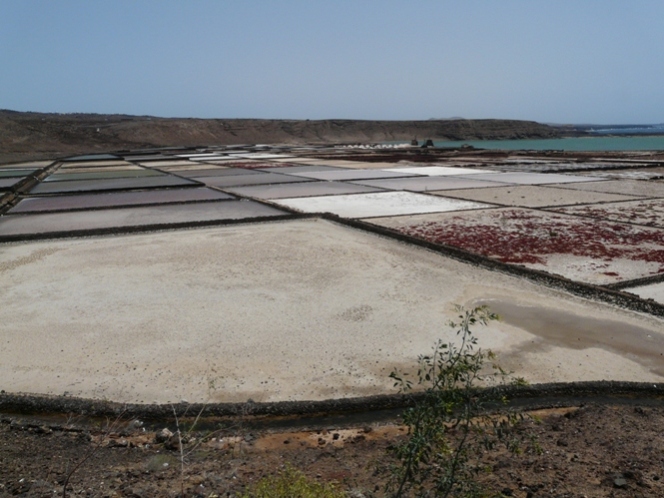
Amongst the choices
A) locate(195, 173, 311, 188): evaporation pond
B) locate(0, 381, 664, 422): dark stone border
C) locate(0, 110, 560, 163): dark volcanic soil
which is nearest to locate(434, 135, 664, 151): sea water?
locate(0, 110, 560, 163): dark volcanic soil

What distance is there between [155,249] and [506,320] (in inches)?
278

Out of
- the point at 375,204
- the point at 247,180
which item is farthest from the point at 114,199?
the point at 375,204

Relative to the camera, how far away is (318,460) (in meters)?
4.21

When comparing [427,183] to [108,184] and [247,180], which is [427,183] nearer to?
[247,180]

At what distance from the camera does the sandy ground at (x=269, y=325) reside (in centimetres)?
564

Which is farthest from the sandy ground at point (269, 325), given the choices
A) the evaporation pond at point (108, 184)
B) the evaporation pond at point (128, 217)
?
the evaporation pond at point (108, 184)

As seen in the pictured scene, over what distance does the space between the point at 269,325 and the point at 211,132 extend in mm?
72950

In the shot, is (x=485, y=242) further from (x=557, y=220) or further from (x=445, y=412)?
(x=445, y=412)

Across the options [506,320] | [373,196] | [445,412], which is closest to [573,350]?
[506,320]

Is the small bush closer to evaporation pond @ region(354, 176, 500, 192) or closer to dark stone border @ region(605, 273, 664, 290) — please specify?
dark stone border @ region(605, 273, 664, 290)

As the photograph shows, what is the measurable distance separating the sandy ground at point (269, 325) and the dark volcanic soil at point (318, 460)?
2.39 ft

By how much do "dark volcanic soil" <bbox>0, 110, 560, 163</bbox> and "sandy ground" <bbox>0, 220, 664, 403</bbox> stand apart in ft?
119

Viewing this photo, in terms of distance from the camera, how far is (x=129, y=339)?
6.58 meters

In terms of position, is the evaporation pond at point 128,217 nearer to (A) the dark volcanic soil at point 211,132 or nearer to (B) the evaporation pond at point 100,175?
(B) the evaporation pond at point 100,175
